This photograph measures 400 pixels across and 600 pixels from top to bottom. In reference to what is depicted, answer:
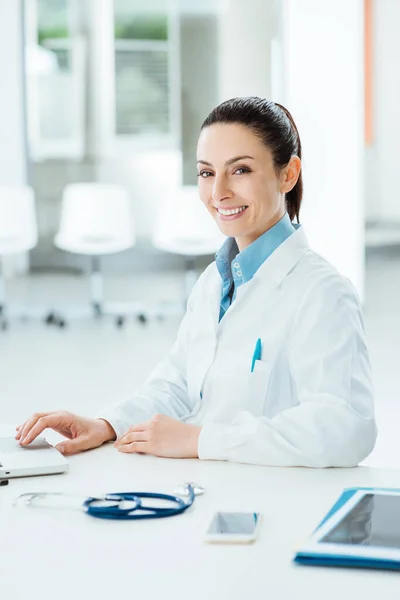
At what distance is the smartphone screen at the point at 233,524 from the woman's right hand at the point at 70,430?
0.47 metres

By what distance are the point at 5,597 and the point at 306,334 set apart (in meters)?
0.83

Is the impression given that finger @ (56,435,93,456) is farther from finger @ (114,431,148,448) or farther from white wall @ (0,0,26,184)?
white wall @ (0,0,26,184)

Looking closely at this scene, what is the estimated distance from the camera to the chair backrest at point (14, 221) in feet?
25.9

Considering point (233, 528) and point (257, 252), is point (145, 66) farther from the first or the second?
point (233, 528)

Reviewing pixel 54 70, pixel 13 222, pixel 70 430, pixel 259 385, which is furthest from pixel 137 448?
pixel 54 70

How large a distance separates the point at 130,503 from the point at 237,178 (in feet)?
2.54

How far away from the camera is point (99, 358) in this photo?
6266mm

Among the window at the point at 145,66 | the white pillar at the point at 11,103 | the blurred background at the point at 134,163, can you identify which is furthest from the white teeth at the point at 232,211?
the white pillar at the point at 11,103

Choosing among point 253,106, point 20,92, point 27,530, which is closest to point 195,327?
point 253,106

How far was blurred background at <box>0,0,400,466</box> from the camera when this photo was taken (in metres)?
7.11

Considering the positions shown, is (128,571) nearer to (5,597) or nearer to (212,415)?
(5,597)

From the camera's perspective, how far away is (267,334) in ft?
6.17

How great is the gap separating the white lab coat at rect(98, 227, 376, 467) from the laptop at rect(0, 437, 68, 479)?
211 mm

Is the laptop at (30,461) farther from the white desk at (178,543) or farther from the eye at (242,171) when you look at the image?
the eye at (242,171)
